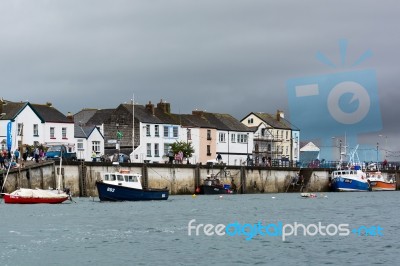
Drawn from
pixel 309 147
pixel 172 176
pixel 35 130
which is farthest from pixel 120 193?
pixel 309 147

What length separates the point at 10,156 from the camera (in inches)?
3593

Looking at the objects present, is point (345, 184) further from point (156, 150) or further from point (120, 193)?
point (120, 193)

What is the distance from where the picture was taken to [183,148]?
126875 millimetres

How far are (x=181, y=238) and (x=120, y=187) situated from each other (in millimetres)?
33382

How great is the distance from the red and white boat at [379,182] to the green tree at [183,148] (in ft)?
94.6

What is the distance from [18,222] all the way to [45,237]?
9.56 metres

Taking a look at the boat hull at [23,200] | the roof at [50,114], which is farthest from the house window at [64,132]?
the boat hull at [23,200]

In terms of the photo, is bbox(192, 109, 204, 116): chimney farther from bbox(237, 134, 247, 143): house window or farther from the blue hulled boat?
the blue hulled boat

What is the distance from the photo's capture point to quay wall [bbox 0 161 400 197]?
89.1m

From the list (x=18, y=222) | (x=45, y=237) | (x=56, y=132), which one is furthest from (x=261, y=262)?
(x=56, y=132)

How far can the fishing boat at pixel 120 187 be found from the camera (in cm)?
8150

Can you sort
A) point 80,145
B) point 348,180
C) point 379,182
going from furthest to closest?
point 379,182 < point 348,180 < point 80,145

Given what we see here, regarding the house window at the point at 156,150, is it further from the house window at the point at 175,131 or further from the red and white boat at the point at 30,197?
the red and white boat at the point at 30,197

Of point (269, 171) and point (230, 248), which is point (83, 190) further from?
point (230, 248)
